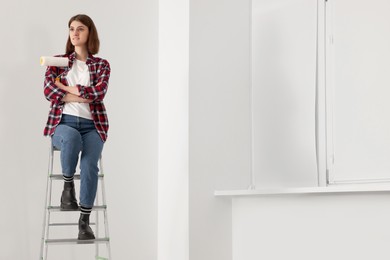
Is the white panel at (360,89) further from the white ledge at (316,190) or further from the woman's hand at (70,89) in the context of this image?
the woman's hand at (70,89)

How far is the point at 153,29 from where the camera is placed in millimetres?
5520

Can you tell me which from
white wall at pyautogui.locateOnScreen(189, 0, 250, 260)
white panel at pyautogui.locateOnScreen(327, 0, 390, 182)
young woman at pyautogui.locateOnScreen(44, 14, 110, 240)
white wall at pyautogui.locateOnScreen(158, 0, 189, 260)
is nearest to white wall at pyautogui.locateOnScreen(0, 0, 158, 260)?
white wall at pyautogui.locateOnScreen(158, 0, 189, 260)

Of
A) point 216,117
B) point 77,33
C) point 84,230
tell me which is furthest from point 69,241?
point 216,117

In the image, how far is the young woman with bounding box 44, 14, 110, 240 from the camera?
4199 millimetres

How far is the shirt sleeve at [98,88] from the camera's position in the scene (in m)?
4.25

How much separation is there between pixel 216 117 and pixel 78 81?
3.82ft

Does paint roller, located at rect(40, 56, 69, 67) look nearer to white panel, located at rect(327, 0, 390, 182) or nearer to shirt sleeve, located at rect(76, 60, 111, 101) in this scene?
shirt sleeve, located at rect(76, 60, 111, 101)

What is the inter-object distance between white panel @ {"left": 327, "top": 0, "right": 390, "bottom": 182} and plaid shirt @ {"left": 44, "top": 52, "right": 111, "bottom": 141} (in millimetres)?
1450

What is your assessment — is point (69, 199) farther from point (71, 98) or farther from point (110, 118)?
point (110, 118)

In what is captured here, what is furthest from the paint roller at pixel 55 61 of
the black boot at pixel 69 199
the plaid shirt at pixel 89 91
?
the black boot at pixel 69 199

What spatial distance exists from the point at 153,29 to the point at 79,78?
4.25ft

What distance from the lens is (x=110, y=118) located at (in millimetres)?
5301

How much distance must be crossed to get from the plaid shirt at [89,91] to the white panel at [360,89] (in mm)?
1450

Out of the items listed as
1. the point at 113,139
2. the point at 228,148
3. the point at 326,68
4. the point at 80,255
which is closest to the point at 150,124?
the point at 113,139
